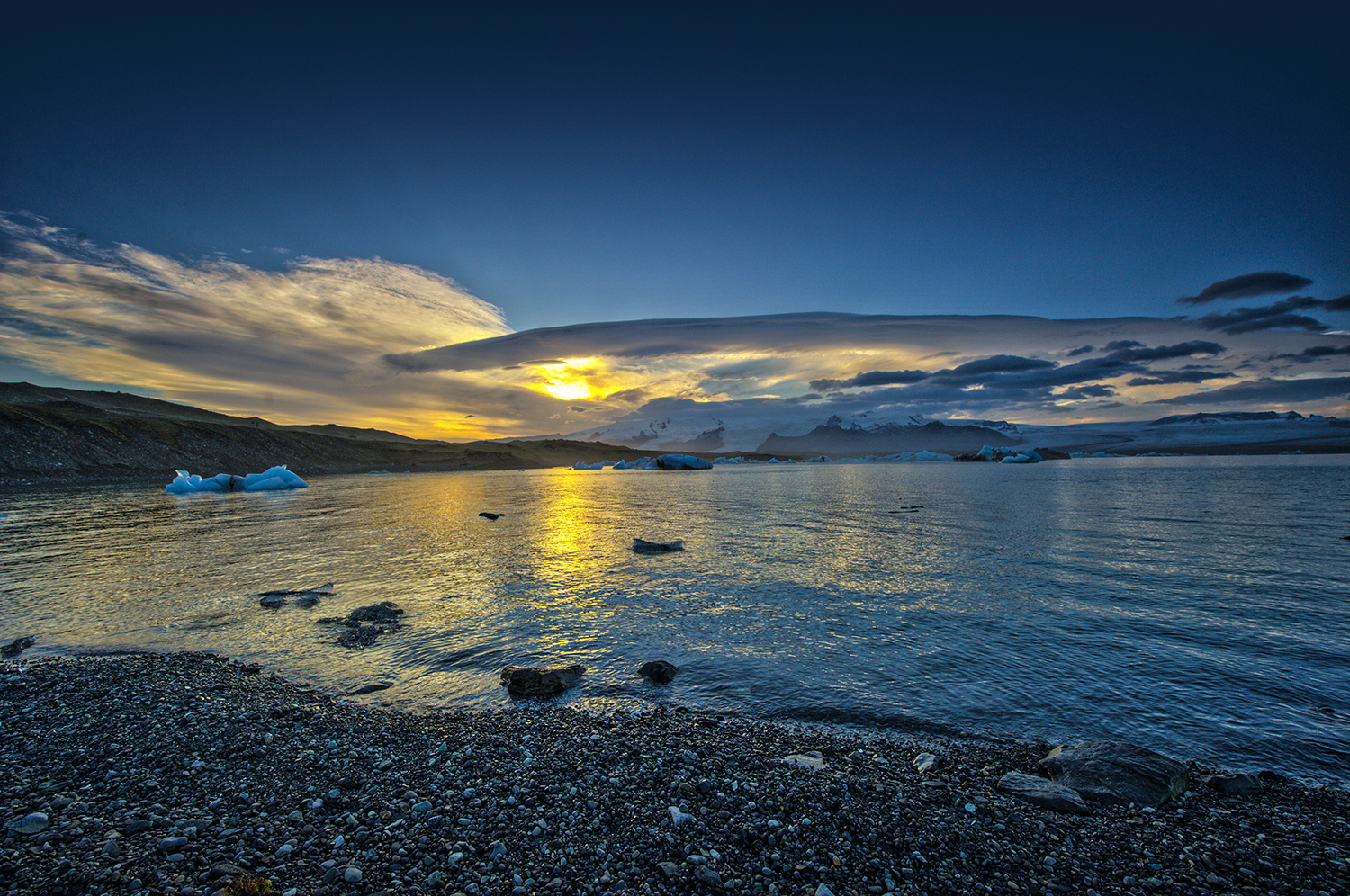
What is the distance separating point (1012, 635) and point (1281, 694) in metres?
4.04

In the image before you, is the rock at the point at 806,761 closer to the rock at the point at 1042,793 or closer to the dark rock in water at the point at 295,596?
the rock at the point at 1042,793

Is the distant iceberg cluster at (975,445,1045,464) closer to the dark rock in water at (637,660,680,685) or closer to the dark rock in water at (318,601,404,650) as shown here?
the dark rock in water at (637,660,680,685)

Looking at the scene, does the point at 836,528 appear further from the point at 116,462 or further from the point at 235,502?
the point at 116,462

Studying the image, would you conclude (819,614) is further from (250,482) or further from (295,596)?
(250,482)

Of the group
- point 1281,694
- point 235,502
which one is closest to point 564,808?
point 1281,694

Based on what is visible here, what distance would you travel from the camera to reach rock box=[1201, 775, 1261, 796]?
21.0 feet

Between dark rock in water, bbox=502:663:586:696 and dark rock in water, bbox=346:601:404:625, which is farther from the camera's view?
dark rock in water, bbox=346:601:404:625

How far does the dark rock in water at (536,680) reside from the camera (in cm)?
931

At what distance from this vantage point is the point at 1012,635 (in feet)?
39.3

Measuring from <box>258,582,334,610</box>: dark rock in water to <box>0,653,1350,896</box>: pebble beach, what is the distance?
639 centimetres

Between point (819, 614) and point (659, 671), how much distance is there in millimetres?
5582

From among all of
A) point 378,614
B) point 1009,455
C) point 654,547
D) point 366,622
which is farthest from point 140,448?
point 1009,455

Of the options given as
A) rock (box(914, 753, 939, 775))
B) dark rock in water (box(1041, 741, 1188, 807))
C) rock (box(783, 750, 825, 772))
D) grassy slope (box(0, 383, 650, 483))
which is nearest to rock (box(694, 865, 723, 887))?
rock (box(783, 750, 825, 772))

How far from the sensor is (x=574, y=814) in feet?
18.8
